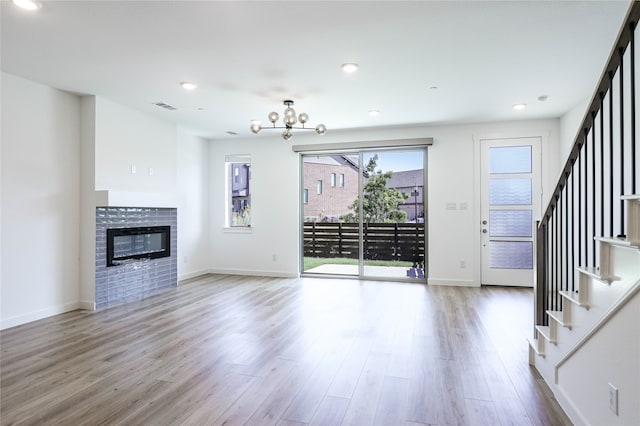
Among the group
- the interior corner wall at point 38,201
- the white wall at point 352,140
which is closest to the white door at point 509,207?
the white wall at point 352,140

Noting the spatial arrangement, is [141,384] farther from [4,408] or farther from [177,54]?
[177,54]

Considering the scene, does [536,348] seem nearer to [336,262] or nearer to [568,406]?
[568,406]

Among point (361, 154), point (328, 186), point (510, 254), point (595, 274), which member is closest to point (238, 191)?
point (328, 186)

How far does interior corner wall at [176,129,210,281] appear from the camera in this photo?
256 inches

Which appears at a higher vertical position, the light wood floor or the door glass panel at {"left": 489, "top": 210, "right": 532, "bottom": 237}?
the door glass panel at {"left": 489, "top": 210, "right": 532, "bottom": 237}

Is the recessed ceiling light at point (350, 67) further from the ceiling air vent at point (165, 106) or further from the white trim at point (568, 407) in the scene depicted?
the white trim at point (568, 407)

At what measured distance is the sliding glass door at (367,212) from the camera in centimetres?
644

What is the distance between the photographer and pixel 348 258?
6891mm

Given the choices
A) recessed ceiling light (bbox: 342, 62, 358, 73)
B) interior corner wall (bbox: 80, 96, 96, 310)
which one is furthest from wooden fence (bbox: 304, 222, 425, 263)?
interior corner wall (bbox: 80, 96, 96, 310)

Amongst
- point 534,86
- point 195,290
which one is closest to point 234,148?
point 195,290

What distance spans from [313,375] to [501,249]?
447 centimetres

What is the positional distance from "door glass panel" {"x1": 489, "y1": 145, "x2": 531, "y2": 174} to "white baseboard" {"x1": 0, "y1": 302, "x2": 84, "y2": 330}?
6187mm

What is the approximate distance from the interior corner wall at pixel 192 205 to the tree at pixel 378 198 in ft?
9.69

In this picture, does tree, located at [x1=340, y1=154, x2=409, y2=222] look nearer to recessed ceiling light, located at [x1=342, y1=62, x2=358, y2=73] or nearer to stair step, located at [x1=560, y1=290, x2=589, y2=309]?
recessed ceiling light, located at [x1=342, y1=62, x2=358, y2=73]
